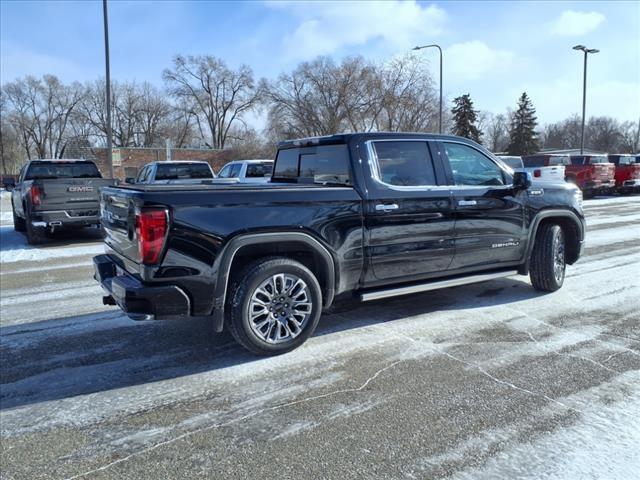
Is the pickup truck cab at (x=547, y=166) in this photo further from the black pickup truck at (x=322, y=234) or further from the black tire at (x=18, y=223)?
the black tire at (x=18, y=223)

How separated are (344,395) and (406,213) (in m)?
1.93

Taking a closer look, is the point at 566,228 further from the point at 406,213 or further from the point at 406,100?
A: the point at 406,100

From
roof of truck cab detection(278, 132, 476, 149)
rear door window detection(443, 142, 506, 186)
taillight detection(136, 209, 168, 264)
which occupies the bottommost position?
taillight detection(136, 209, 168, 264)

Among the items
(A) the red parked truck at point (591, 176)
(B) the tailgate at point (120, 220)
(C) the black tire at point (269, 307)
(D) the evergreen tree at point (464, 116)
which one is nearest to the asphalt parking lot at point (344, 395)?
(C) the black tire at point (269, 307)

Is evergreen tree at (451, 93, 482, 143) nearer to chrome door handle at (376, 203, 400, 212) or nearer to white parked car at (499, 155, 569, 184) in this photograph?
white parked car at (499, 155, 569, 184)

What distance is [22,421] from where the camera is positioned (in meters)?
3.30

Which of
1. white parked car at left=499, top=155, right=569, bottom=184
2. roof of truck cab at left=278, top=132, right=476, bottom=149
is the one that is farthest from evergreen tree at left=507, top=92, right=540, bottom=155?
roof of truck cab at left=278, top=132, right=476, bottom=149

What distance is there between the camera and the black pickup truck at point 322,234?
3801 millimetres

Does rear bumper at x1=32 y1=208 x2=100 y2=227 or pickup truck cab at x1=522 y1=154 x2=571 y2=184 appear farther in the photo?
pickup truck cab at x1=522 y1=154 x2=571 y2=184

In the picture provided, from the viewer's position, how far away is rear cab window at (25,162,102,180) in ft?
40.6

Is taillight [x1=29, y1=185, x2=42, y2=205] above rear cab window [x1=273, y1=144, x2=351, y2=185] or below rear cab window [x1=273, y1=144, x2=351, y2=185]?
below

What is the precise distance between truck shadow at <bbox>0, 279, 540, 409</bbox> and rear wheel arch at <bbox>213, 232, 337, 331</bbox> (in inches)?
21.5

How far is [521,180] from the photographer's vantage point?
553 cm

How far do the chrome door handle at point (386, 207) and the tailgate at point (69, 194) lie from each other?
7.86 m
